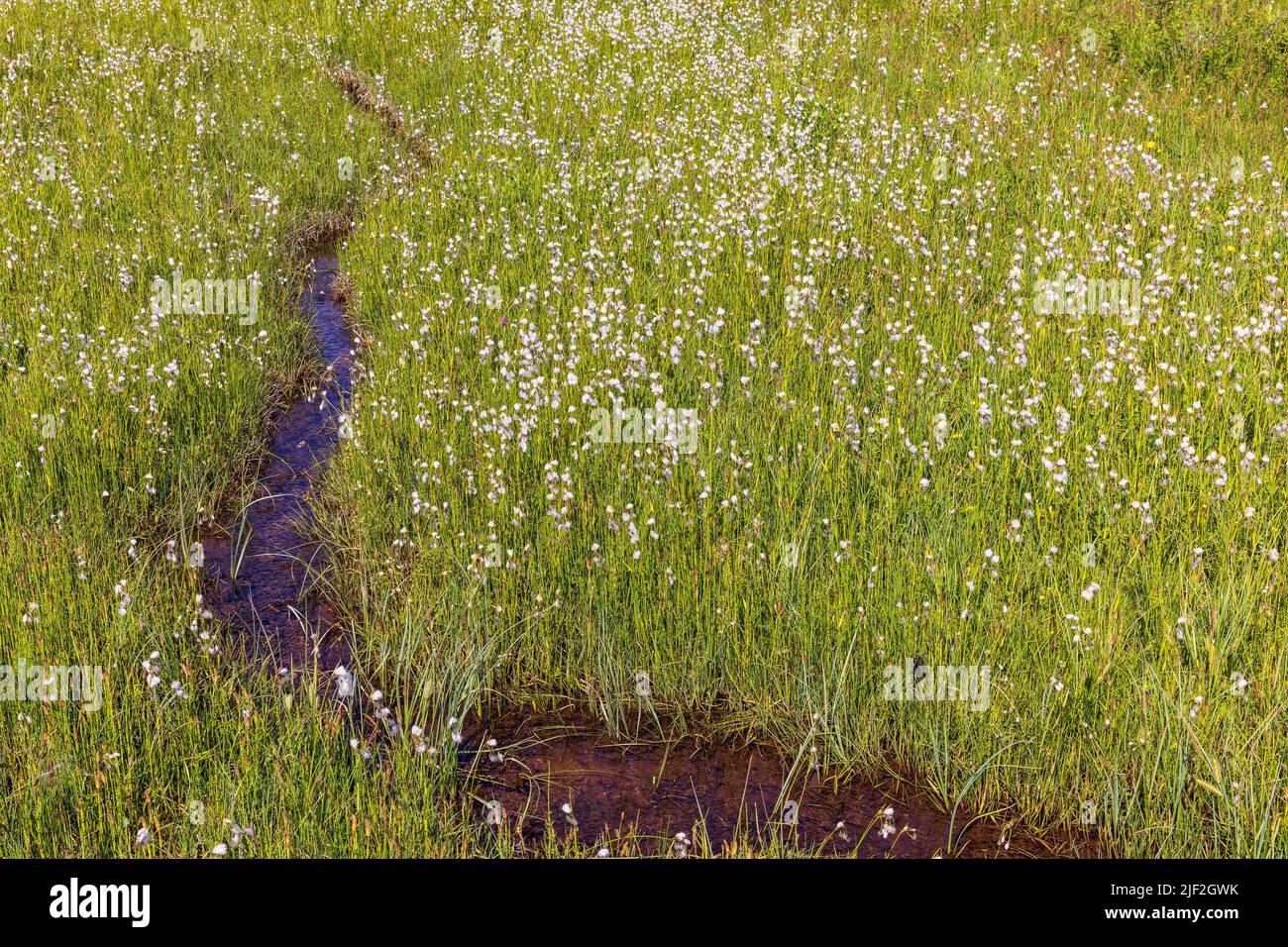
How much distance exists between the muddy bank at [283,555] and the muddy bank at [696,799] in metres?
1.09

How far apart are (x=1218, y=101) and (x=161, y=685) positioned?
40.0ft

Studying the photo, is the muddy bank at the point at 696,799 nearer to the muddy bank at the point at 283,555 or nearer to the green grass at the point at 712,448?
the green grass at the point at 712,448

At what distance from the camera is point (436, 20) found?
1753 centimetres

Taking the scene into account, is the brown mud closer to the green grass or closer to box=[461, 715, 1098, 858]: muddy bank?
box=[461, 715, 1098, 858]: muddy bank

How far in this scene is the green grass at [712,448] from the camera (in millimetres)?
4496

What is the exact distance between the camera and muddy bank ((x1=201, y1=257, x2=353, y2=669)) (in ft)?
19.4

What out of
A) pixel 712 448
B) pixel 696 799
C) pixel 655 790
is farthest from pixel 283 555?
pixel 696 799

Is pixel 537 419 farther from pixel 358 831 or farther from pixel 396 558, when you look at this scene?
pixel 358 831

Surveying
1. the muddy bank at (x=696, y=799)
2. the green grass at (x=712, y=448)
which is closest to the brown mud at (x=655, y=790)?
the muddy bank at (x=696, y=799)

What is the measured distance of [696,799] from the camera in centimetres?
477

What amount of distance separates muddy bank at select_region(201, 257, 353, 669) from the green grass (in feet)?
0.75

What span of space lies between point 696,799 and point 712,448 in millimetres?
2146

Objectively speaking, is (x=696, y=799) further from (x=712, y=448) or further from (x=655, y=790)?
(x=712, y=448)
